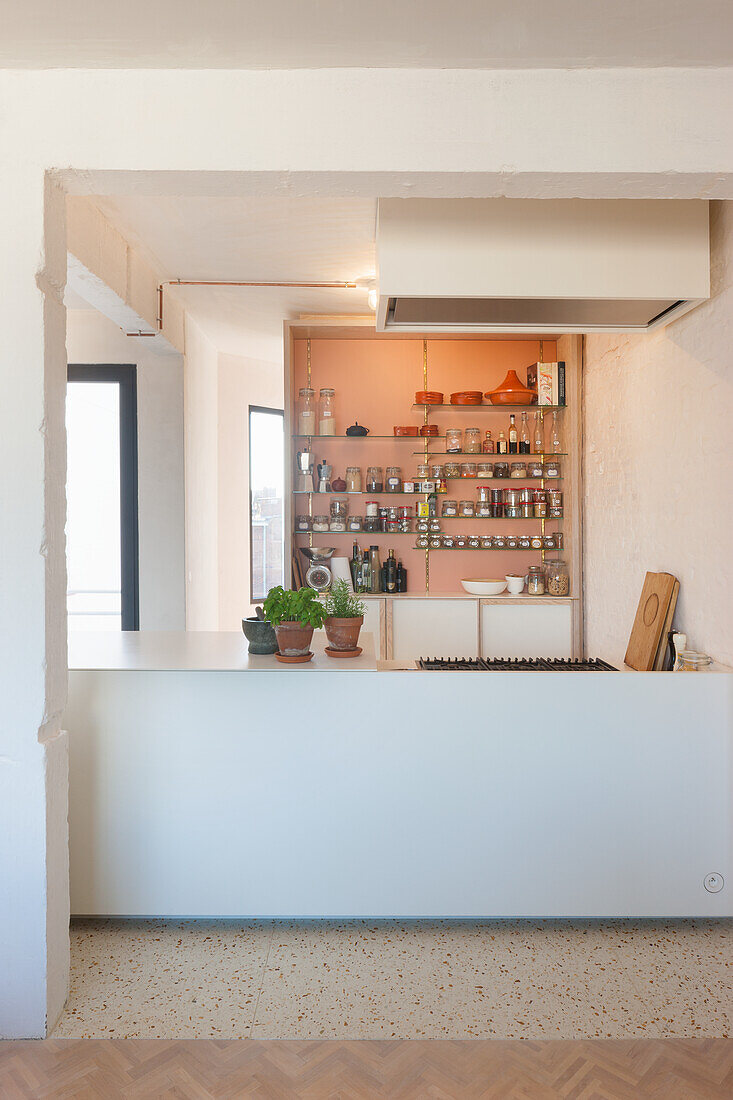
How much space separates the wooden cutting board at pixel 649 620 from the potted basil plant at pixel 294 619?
55.3 inches

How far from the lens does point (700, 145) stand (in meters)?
1.95

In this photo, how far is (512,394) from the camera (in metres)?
4.55

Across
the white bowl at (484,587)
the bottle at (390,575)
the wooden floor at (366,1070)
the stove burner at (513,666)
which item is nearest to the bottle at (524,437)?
the white bowl at (484,587)

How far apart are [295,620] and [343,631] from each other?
20 cm

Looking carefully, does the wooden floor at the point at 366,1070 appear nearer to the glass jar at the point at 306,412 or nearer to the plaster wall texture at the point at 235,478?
the glass jar at the point at 306,412

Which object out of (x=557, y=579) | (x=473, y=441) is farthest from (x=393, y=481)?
(x=557, y=579)

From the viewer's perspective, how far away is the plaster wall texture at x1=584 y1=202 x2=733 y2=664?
264cm

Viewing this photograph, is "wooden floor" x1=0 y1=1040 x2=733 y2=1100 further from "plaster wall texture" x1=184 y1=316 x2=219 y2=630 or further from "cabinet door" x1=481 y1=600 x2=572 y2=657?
"plaster wall texture" x1=184 y1=316 x2=219 y2=630

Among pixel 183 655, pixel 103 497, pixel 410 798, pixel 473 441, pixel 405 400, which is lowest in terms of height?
pixel 410 798

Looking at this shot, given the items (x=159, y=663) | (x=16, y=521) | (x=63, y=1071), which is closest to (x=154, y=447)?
(x=159, y=663)

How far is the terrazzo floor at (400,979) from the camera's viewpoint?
2025mm

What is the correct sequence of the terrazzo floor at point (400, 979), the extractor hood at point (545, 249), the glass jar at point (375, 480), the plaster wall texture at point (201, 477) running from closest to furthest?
1. the terrazzo floor at point (400, 979)
2. the extractor hood at point (545, 249)
3. the glass jar at point (375, 480)
4. the plaster wall texture at point (201, 477)

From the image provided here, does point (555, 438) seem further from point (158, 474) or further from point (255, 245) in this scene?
point (158, 474)

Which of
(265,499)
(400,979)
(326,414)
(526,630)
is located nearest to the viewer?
(400,979)
